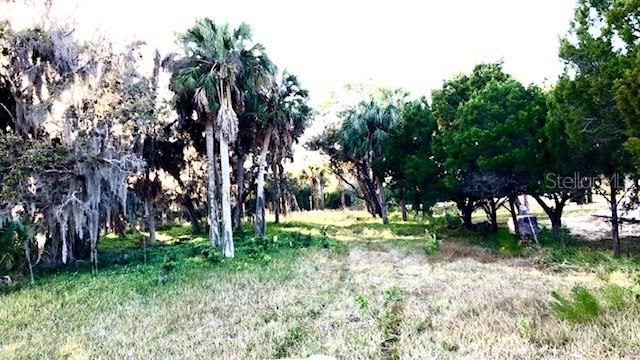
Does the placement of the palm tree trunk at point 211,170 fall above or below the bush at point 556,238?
above

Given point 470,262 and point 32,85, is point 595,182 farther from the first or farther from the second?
point 32,85

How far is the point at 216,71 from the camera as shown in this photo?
16641 millimetres

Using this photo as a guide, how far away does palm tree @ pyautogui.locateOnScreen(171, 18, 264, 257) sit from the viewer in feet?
54.0

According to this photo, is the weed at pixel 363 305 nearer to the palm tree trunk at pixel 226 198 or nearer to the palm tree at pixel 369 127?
the palm tree trunk at pixel 226 198

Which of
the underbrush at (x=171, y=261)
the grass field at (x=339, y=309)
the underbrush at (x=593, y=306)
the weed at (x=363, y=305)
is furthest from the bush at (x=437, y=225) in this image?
the underbrush at (x=593, y=306)

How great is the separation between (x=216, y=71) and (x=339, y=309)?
11.2 meters

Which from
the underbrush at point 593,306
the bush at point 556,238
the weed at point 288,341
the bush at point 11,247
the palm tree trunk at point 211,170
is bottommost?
the bush at point 556,238

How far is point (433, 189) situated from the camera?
2300 centimetres

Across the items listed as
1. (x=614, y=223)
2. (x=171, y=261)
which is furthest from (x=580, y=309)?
(x=171, y=261)

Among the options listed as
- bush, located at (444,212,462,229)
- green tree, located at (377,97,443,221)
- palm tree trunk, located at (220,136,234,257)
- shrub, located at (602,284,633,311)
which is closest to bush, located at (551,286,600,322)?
shrub, located at (602,284,633,311)

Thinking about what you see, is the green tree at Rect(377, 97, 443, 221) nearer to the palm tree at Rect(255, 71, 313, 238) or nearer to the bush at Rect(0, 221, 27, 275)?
the palm tree at Rect(255, 71, 313, 238)

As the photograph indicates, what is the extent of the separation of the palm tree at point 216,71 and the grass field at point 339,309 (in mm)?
4682

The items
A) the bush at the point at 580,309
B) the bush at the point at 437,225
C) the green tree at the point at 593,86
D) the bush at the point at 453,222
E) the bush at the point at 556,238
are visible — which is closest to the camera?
the bush at the point at 580,309

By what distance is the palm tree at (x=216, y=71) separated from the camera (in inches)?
648
